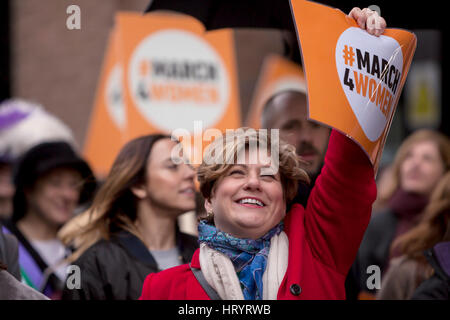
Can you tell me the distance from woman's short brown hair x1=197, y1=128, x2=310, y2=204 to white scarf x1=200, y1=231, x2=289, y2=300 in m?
0.21

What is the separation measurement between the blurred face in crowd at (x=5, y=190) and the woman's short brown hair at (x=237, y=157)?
2973 millimetres

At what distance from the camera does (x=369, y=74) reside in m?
1.99

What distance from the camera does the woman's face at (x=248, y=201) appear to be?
1978mm

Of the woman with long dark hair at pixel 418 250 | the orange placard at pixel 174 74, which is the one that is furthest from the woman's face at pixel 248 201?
the orange placard at pixel 174 74

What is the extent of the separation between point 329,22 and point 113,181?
1212 mm

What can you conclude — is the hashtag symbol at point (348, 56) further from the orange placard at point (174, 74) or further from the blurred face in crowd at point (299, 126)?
the orange placard at point (174, 74)

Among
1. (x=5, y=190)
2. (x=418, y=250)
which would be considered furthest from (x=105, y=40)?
(x=418, y=250)

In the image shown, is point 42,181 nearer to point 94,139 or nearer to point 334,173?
point 94,139

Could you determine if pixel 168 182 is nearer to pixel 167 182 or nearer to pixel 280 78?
pixel 167 182

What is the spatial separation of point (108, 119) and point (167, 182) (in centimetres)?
212

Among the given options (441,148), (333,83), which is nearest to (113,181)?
(333,83)

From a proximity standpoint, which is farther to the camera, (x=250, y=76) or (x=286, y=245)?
(x=250, y=76)

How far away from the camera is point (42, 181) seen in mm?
4270

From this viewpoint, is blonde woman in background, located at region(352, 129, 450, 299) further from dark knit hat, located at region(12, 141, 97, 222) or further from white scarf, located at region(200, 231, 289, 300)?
white scarf, located at region(200, 231, 289, 300)
